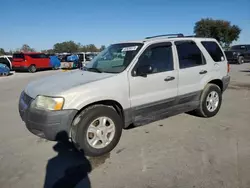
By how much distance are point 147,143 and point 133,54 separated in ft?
5.12

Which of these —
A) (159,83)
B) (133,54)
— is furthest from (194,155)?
(133,54)

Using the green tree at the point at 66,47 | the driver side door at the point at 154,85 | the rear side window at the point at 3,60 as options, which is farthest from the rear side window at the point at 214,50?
the green tree at the point at 66,47

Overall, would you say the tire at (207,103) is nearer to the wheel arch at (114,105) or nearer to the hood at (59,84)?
the wheel arch at (114,105)

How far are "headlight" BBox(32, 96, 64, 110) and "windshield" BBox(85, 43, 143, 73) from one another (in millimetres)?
1105

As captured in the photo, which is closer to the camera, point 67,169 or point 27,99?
point 67,169

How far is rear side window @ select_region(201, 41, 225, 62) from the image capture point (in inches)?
205

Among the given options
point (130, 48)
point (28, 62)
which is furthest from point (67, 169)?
point (28, 62)

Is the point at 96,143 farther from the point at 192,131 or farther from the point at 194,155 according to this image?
the point at 192,131

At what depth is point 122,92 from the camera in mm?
3787

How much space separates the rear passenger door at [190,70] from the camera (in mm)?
4578

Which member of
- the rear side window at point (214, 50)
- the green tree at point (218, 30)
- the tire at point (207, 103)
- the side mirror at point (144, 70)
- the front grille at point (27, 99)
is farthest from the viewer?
the green tree at point (218, 30)

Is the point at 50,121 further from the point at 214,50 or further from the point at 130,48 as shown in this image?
the point at 214,50

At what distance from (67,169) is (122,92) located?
4.65 feet

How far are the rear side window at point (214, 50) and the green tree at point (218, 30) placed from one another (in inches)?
Result: 1849
